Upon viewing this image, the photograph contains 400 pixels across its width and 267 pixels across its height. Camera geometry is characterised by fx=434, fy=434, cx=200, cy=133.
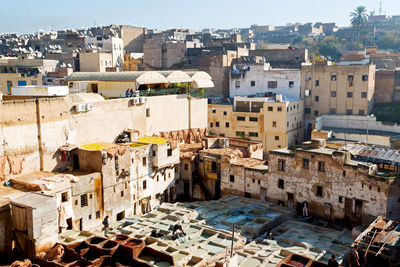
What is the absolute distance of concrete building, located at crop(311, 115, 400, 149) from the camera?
1592 inches

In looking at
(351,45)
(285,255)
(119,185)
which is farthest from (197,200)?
(351,45)

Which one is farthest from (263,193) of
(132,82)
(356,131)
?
(356,131)

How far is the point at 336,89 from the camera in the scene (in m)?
49.5

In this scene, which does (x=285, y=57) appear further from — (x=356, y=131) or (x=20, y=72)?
(x=20, y=72)

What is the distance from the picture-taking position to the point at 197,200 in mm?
35719

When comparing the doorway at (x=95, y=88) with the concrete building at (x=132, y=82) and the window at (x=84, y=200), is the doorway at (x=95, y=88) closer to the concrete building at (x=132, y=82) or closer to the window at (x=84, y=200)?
the concrete building at (x=132, y=82)

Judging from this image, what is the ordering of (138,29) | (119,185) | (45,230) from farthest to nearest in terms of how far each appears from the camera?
(138,29)
(119,185)
(45,230)

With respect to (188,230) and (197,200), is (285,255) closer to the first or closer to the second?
(188,230)

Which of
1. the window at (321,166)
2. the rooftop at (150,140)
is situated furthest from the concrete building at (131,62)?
the window at (321,166)

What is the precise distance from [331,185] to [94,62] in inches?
1365

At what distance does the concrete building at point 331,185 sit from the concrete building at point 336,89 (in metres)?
20.6

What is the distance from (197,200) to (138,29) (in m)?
51.5

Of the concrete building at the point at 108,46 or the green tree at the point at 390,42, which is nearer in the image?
the concrete building at the point at 108,46

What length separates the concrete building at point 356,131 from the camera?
4044 cm
